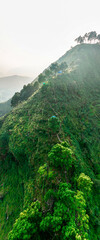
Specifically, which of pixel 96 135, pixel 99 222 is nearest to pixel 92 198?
pixel 99 222

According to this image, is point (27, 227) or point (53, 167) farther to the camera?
point (53, 167)

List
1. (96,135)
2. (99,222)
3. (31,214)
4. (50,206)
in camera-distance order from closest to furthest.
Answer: (31,214), (50,206), (99,222), (96,135)

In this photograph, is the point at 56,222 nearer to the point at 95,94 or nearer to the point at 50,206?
the point at 50,206

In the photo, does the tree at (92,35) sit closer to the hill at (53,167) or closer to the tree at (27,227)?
the hill at (53,167)

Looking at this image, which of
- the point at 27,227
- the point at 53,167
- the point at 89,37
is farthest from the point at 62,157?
the point at 89,37

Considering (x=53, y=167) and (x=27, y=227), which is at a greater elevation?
(x=27, y=227)

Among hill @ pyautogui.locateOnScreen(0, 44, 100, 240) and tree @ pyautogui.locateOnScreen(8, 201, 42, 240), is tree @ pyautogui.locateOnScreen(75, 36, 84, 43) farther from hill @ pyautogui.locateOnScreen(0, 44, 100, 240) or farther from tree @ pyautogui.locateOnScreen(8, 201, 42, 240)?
tree @ pyautogui.locateOnScreen(8, 201, 42, 240)

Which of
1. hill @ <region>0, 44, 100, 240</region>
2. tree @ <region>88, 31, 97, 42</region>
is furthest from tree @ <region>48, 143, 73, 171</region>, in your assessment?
tree @ <region>88, 31, 97, 42</region>

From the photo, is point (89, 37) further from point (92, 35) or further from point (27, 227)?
point (27, 227)
